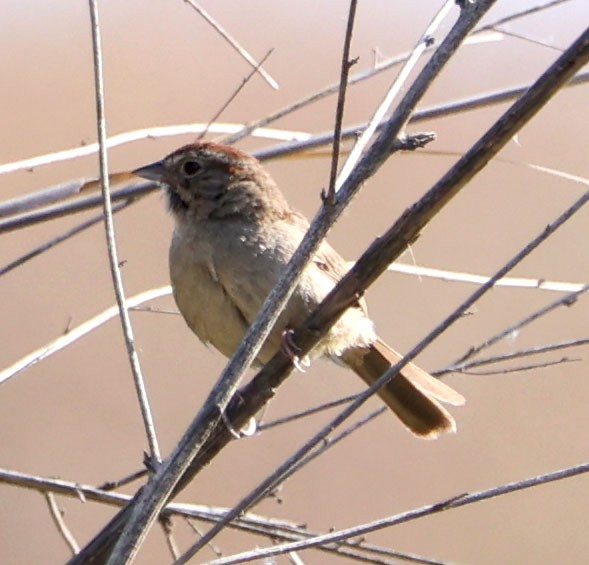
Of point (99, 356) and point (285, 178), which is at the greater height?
point (285, 178)

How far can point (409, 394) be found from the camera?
464 centimetres

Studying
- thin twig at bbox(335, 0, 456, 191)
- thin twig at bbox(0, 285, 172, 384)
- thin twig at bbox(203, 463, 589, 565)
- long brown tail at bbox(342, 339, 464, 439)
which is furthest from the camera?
long brown tail at bbox(342, 339, 464, 439)

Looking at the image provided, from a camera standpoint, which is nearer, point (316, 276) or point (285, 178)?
point (316, 276)

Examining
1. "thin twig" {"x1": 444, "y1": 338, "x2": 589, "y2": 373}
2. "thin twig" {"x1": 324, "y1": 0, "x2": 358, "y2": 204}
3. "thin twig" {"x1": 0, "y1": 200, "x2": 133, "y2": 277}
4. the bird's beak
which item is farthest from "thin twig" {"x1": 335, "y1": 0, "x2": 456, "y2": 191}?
the bird's beak

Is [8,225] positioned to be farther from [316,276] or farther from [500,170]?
[500,170]

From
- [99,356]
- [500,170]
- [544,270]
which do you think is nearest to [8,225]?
[99,356]

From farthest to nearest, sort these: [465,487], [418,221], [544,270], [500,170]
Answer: [500,170] < [544,270] < [465,487] < [418,221]

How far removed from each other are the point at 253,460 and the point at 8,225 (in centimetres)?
385

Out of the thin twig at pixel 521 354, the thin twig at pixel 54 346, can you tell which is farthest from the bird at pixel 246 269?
the thin twig at pixel 521 354

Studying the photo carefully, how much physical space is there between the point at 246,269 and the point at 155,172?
57cm

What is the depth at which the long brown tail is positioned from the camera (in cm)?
461

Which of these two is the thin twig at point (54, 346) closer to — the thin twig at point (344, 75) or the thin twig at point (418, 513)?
the thin twig at point (418, 513)

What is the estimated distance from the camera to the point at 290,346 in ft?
9.37

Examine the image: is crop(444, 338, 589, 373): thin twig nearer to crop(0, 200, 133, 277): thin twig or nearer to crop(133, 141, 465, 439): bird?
crop(133, 141, 465, 439): bird
